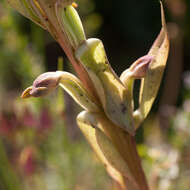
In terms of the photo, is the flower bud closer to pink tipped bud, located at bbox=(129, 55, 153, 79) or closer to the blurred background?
pink tipped bud, located at bbox=(129, 55, 153, 79)

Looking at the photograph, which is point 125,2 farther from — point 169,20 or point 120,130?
point 120,130

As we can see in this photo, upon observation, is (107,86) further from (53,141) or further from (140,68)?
(53,141)

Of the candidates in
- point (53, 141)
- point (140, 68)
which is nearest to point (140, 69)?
point (140, 68)

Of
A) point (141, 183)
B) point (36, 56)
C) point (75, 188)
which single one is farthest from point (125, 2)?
point (141, 183)

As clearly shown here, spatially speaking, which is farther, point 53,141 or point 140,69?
point 53,141

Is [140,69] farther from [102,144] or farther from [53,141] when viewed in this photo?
[53,141]

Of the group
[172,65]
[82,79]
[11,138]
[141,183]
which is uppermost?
[82,79]

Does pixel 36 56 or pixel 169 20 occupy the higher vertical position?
pixel 36 56

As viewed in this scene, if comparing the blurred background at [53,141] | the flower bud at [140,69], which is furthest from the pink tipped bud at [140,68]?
the blurred background at [53,141]

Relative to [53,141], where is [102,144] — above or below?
above

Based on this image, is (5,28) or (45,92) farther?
Answer: (5,28)

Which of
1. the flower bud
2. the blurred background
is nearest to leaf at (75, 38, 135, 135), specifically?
the flower bud
